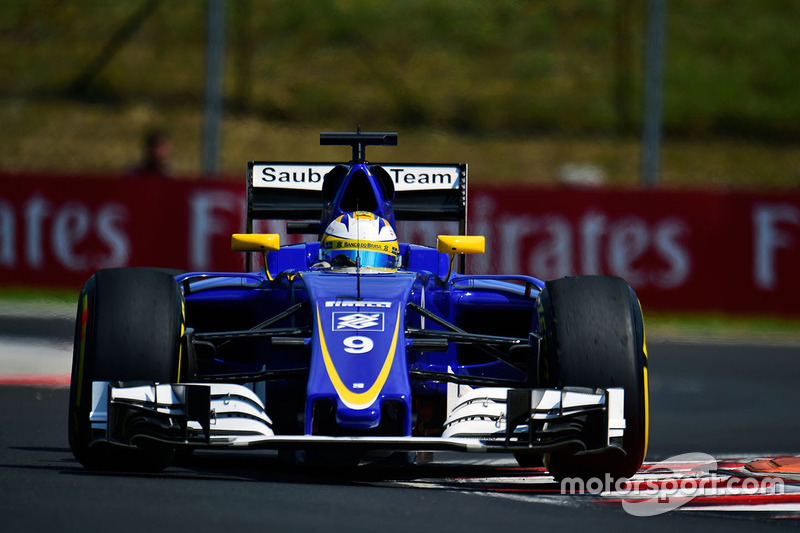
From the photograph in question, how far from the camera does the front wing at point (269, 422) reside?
625 cm

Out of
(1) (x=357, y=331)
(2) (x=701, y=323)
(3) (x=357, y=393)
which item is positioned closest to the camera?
(3) (x=357, y=393)

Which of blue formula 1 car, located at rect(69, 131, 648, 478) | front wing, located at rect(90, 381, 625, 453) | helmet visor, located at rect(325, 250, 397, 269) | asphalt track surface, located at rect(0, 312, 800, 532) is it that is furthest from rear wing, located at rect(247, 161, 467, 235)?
front wing, located at rect(90, 381, 625, 453)

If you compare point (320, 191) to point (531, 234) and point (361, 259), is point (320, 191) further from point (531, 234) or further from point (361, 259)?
point (531, 234)

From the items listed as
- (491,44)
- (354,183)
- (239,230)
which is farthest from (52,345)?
(491,44)

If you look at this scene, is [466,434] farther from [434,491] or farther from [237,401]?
[237,401]

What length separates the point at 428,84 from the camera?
1176 inches

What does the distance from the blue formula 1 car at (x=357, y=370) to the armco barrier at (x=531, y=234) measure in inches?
324

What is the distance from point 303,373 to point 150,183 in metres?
10.9

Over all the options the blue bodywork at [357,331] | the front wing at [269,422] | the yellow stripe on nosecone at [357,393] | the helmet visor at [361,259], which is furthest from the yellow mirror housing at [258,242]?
the front wing at [269,422]

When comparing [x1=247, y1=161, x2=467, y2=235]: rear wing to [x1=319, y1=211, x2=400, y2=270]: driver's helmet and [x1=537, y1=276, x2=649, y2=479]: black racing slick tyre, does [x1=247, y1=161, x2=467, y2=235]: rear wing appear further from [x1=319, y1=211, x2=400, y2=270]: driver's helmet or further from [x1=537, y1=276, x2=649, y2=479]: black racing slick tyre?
[x1=537, y1=276, x2=649, y2=479]: black racing slick tyre

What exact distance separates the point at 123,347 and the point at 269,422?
0.73m

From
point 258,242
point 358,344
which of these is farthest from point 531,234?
point 358,344

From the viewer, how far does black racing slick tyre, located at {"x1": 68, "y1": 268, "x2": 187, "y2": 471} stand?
650 centimetres

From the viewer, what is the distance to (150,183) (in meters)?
17.3
